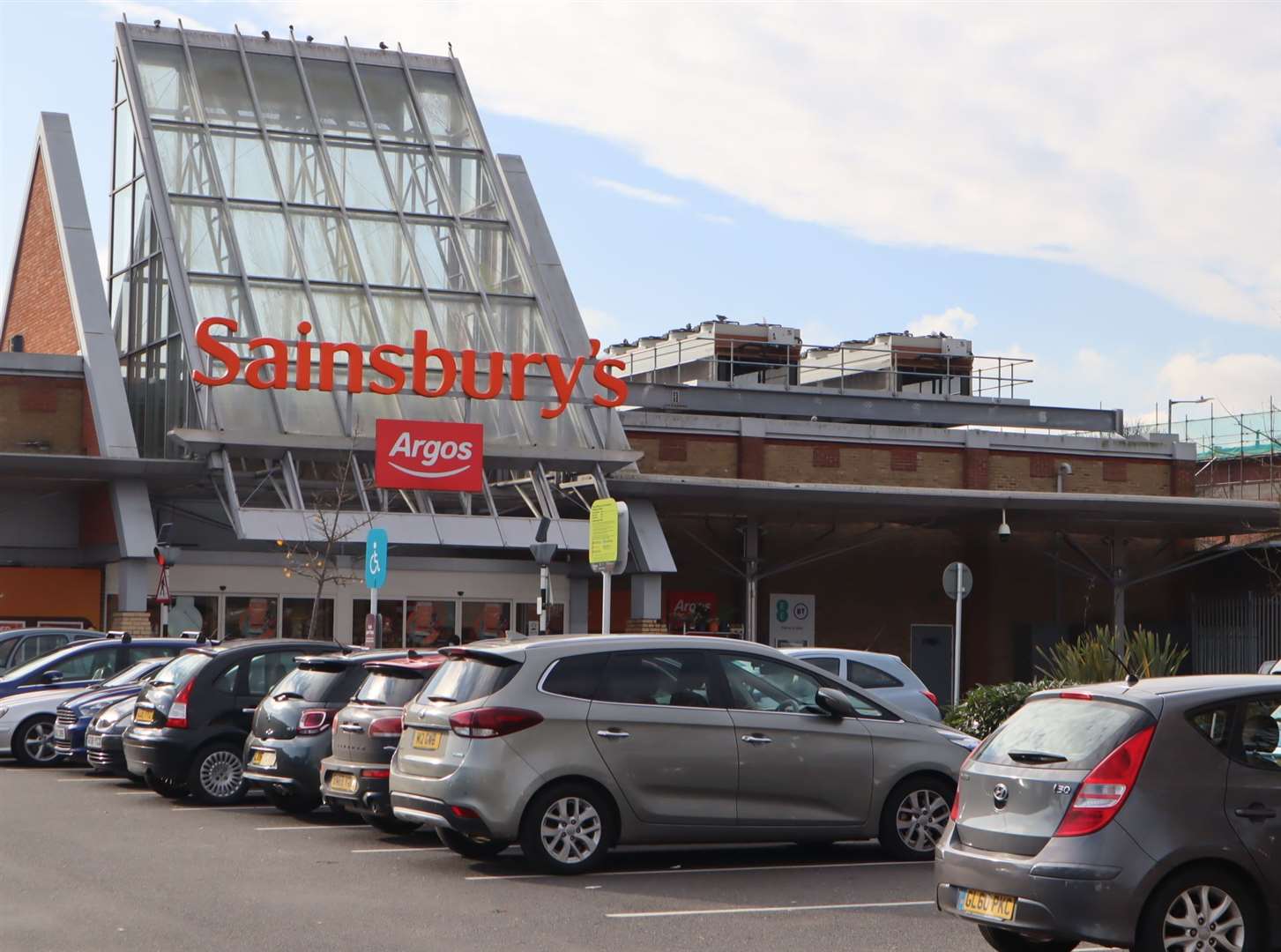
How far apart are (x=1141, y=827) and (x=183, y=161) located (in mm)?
30652

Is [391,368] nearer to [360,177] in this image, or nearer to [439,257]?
[439,257]

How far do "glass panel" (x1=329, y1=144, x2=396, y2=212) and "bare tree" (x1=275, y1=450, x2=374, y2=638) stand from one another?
20.6 ft

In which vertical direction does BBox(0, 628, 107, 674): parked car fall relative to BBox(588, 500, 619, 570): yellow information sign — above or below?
below

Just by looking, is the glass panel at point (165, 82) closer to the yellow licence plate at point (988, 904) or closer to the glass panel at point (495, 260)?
the glass panel at point (495, 260)

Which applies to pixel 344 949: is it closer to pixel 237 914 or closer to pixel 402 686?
pixel 237 914

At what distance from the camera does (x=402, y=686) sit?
1396 centimetres

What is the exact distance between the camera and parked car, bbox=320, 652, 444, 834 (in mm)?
13477

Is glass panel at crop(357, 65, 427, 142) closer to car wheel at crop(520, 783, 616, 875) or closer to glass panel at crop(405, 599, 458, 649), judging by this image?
glass panel at crop(405, 599, 458, 649)

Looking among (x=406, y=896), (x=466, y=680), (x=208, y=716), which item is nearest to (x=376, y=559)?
(x=208, y=716)

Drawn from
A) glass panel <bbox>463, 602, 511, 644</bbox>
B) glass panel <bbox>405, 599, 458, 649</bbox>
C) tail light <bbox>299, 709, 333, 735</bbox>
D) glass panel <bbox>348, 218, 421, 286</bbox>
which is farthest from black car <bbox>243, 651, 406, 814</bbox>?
glass panel <bbox>348, 218, 421, 286</bbox>

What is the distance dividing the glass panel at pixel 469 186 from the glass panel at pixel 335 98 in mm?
1956

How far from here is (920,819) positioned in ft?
41.8

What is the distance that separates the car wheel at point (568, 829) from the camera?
11656 mm

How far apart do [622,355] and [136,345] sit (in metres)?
23.4
